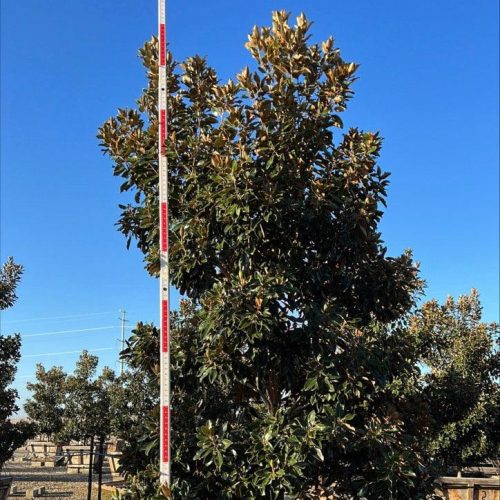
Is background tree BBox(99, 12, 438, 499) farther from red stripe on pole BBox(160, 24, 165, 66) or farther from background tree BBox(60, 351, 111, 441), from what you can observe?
background tree BBox(60, 351, 111, 441)

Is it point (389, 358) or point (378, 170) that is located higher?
point (378, 170)

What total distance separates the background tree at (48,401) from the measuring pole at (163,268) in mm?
22513

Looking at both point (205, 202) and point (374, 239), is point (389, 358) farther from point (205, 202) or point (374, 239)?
point (205, 202)

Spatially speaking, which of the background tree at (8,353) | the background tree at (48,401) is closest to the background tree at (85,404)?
the background tree at (48,401)

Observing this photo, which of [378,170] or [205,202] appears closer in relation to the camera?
[205,202]

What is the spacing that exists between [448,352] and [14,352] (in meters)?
11.6

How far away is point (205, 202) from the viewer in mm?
5223

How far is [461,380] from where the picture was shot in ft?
36.2

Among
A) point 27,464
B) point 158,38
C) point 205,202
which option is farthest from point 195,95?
point 27,464

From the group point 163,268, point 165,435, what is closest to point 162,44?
point 163,268

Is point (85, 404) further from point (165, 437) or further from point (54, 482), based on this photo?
point (165, 437)

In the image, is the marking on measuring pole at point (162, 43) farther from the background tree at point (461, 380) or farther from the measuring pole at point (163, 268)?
the background tree at point (461, 380)

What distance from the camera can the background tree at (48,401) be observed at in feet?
84.2

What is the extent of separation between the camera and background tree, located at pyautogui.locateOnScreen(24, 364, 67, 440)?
25.7 m
